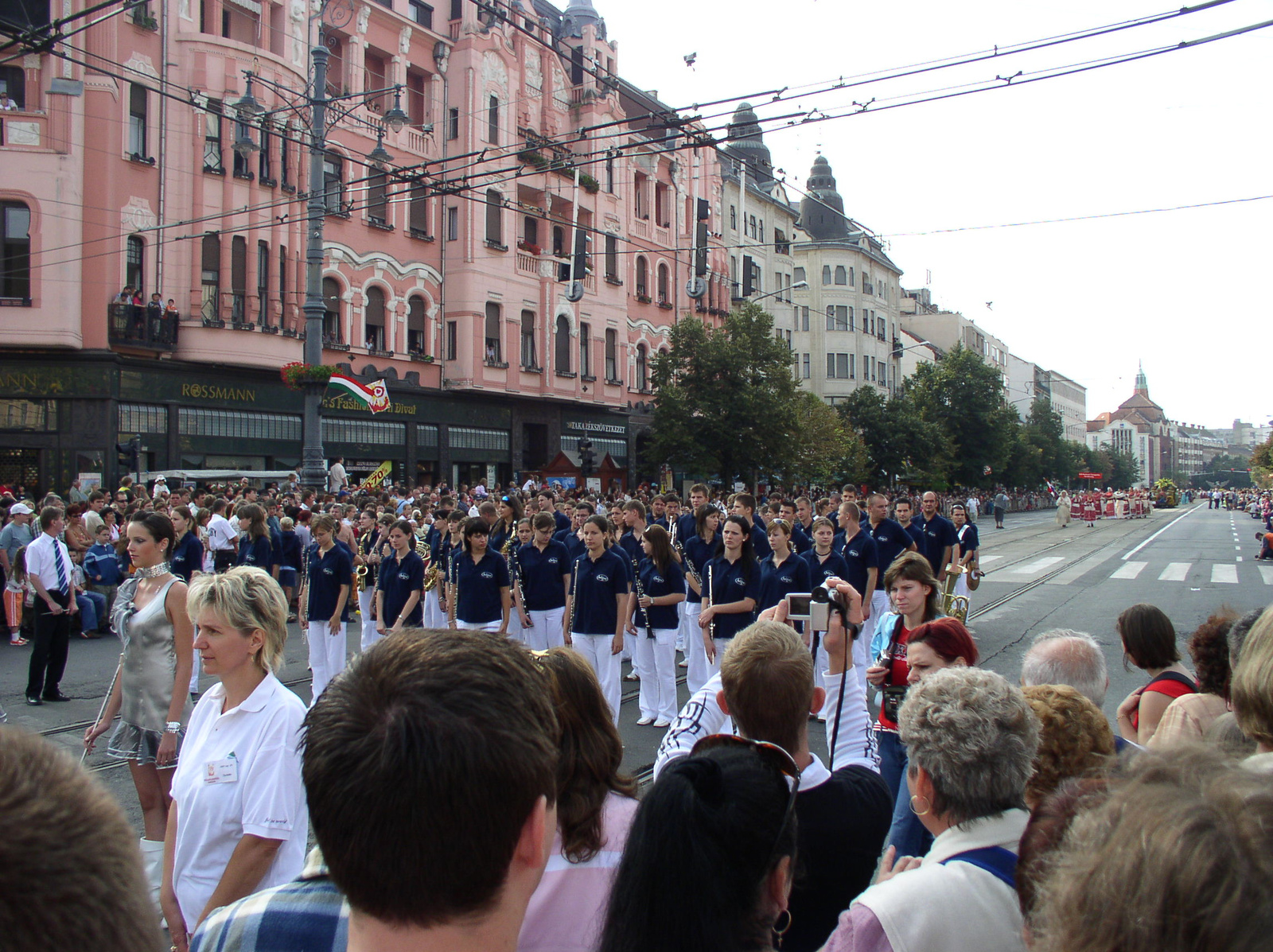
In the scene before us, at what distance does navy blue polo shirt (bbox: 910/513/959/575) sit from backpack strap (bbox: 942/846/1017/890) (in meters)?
9.54

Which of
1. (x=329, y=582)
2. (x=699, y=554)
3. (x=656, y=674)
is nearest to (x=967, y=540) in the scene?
(x=699, y=554)

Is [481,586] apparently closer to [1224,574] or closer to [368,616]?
[368,616]

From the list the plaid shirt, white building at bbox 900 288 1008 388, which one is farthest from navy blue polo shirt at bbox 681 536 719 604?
white building at bbox 900 288 1008 388

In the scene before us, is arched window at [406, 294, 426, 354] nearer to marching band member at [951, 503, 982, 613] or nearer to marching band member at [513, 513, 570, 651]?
marching band member at [951, 503, 982, 613]

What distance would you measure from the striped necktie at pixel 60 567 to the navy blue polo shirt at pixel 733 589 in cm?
664

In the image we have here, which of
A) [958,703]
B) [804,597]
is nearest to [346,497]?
[804,597]

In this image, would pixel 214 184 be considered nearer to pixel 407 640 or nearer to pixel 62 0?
pixel 62 0

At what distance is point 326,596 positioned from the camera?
9.50 m

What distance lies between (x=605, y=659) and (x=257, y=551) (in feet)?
18.0

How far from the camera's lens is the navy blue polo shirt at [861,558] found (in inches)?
412

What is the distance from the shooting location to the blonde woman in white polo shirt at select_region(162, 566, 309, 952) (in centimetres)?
309

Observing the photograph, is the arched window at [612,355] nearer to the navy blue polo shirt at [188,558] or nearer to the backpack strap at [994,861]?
the navy blue polo shirt at [188,558]

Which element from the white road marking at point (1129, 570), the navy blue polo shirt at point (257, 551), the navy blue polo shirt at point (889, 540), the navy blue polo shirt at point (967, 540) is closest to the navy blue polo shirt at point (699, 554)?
the navy blue polo shirt at point (889, 540)

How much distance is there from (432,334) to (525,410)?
16.2 feet
